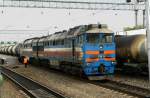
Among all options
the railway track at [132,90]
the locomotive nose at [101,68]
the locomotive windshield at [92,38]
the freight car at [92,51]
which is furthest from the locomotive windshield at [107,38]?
the railway track at [132,90]

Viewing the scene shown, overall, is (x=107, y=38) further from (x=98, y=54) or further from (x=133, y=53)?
(x=133, y=53)

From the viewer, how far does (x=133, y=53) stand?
83.1 feet

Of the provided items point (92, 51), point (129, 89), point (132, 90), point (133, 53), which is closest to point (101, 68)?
point (92, 51)

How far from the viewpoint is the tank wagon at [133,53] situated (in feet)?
80.6

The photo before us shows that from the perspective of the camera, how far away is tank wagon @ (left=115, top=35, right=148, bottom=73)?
968 inches

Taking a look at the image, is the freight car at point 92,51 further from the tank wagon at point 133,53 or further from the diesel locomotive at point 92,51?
the tank wagon at point 133,53

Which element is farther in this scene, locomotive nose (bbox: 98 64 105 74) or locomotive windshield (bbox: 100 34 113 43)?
locomotive windshield (bbox: 100 34 113 43)

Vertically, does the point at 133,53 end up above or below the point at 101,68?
above

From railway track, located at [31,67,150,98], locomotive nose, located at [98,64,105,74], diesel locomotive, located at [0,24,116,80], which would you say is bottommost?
railway track, located at [31,67,150,98]

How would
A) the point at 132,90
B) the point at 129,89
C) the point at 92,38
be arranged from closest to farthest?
the point at 132,90
the point at 129,89
the point at 92,38

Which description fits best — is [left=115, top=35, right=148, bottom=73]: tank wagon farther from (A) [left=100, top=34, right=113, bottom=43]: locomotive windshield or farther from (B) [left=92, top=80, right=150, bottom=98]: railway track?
(B) [left=92, top=80, right=150, bottom=98]: railway track

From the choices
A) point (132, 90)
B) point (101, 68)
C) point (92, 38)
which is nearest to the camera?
point (132, 90)

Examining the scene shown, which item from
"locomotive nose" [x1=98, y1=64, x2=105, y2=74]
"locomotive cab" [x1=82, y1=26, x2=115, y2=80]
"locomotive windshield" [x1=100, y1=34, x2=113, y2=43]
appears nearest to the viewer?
"locomotive cab" [x1=82, y1=26, x2=115, y2=80]

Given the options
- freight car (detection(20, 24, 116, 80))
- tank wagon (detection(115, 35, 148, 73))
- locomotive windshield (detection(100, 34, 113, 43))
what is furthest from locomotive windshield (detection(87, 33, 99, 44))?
tank wagon (detection(115, 35, 148, 73))
